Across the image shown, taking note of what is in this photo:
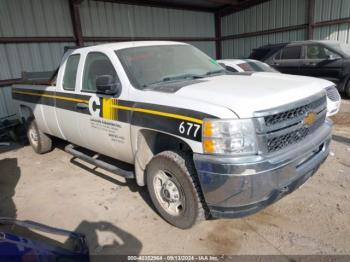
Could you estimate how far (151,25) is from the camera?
529 inches

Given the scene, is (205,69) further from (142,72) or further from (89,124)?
(89,124)

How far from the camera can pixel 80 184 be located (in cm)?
450

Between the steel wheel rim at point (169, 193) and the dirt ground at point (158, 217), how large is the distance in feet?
0.77

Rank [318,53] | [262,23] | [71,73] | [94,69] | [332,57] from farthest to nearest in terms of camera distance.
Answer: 1. [262,23]
2. [318,53]
3. [332,57]
4. [71,73]
5. [94,69]

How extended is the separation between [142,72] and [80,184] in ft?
7.00

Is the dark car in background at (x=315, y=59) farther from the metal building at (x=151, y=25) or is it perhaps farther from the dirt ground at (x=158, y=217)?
the dirt ground at (x=158, y=217)

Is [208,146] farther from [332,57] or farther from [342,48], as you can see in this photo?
[342,48]

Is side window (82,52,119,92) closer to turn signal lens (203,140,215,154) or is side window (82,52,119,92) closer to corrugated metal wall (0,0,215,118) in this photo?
turn signal lens (203,140,215,154)

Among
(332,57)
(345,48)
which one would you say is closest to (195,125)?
(332,57)

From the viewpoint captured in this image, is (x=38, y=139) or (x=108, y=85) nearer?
(x=108, y=85)

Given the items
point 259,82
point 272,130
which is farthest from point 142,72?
point 272,130

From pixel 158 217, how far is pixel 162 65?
6.10 feet

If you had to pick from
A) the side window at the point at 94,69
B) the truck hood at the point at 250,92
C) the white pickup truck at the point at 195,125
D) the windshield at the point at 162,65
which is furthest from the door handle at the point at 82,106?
the truck hood at the point at 250,92

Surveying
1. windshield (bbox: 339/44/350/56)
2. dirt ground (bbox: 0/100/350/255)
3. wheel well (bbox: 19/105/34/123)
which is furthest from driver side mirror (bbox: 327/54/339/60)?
wheel well (bbox: 19/105/34/123)
